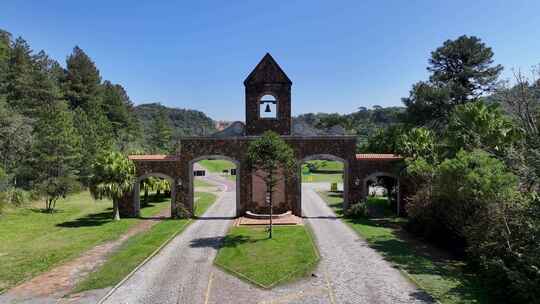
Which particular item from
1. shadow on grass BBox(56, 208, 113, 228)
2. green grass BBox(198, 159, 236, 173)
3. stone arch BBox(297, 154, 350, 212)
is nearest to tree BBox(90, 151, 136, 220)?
shadow on grass BBox(56, 208, 113, 228)

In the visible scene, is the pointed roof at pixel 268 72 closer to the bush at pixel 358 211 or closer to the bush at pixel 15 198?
the bush at pixel 358 211

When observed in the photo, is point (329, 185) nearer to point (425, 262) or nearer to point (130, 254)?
point (425, 262)

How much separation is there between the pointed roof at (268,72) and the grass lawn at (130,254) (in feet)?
40.7

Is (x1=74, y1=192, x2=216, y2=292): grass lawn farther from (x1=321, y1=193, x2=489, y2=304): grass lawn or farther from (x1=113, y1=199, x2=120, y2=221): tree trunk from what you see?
(x1=321, y1=193, x2=489, y2=304): grass lawn

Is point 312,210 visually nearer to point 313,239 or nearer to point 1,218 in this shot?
point 313,239

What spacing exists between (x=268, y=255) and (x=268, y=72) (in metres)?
15.4

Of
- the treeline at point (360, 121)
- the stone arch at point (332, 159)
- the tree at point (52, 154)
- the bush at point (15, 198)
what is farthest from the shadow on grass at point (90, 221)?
the treeline at point (360, 121)

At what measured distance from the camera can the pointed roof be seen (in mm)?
28016

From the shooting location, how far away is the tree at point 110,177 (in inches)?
1001

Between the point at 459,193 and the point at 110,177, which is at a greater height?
the point at 110,177

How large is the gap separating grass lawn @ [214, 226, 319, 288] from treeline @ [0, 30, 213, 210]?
64.9 feet

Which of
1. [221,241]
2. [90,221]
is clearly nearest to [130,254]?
[221,241]

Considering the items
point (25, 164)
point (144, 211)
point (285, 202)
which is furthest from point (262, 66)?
point (25, 164)

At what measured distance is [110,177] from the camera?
1015 inches
